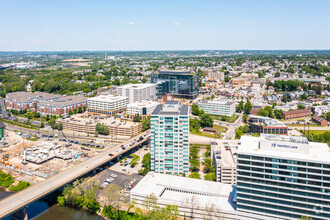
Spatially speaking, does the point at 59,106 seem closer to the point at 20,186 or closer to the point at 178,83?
the point at 178,83

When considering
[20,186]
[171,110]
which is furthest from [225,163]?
[20,186]

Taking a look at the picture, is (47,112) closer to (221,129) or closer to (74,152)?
(74,152)

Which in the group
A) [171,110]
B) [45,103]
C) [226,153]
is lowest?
→ [226,153]

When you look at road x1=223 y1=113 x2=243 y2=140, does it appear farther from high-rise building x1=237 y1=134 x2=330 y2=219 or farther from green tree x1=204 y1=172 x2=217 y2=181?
high-rise building x1=237 y1=134 x2=330 y2=219

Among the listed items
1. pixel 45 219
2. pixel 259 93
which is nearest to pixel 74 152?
pixel 45 219

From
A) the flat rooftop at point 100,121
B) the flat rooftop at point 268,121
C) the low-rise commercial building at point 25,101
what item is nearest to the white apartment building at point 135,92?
the flat rooftop at point 100,121

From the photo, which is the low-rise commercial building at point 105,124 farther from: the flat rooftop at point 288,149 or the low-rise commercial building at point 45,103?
the flat rooftop at point 288,149

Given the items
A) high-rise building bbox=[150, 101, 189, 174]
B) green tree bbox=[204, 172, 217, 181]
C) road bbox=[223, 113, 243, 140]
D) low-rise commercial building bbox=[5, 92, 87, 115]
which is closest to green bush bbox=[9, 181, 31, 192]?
high-rise building bbox=[150, 101, 189, 174]
